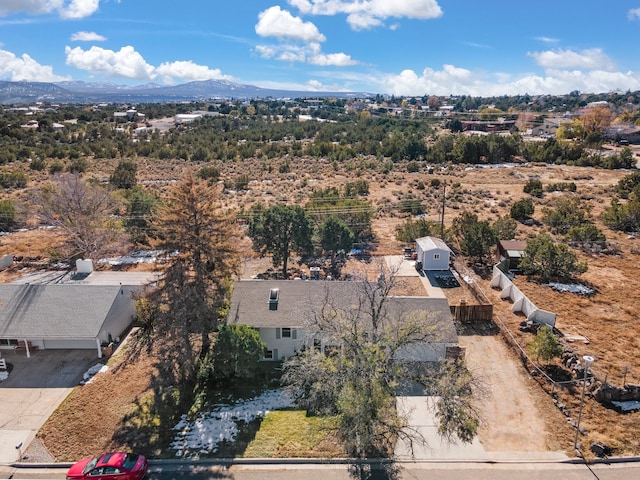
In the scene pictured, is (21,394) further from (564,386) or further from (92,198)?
(564,386)

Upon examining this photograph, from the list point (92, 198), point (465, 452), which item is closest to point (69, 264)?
point (92, 198)

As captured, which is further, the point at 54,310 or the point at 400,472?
the point at 54,310

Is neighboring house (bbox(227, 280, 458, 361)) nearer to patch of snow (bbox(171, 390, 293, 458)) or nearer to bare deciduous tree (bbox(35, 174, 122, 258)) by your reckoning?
patch of snow (bbox(171, 390, 293, 458))

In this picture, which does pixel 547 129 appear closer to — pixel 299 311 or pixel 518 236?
pixel 518 236

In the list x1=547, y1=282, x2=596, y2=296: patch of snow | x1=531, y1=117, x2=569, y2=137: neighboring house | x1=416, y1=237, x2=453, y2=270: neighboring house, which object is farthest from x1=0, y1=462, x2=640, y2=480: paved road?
x1=531, y1=117, x2=569, y2=137: neighboring house

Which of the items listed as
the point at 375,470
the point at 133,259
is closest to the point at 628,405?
the point at 375,470

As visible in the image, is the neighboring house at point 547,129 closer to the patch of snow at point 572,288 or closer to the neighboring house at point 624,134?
the neighboring house at point 624,134

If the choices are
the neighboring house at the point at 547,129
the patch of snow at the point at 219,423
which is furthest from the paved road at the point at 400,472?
the neighboring house at the point at 547,129
